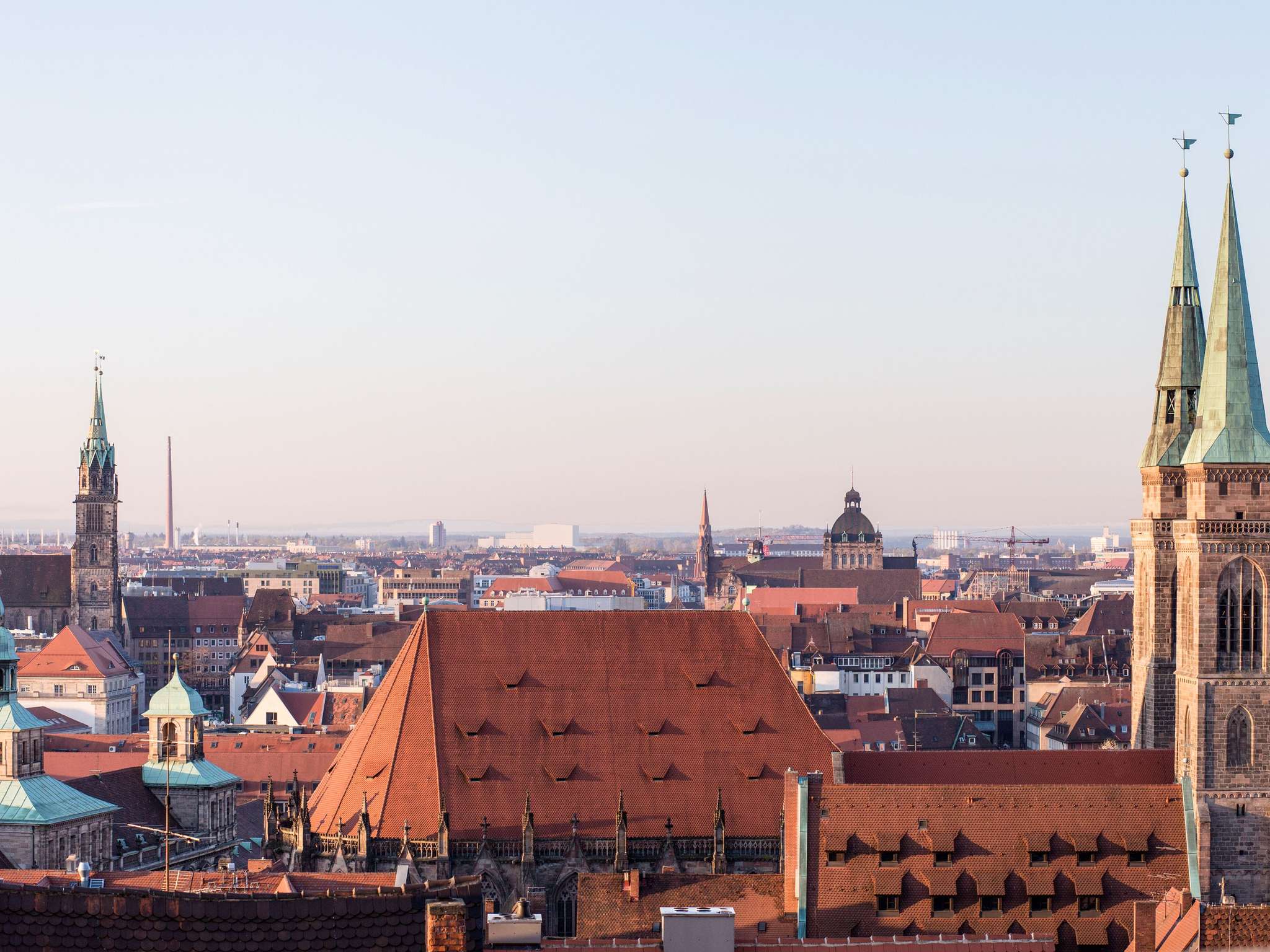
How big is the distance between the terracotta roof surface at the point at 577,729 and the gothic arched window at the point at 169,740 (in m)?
25.6

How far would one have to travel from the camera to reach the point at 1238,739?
65.7 metres

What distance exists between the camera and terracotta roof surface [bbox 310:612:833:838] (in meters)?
70.3

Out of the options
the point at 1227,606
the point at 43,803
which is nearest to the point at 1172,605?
the point at 1227,606

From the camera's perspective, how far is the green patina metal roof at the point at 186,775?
311 ft

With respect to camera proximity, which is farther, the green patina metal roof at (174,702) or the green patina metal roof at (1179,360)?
the green patina metal roof at (174,702)

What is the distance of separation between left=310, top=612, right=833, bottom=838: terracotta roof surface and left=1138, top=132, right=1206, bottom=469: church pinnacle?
56.8 feet

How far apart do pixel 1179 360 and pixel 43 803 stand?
49952mm

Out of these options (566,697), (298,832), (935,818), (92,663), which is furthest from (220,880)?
(92,663)

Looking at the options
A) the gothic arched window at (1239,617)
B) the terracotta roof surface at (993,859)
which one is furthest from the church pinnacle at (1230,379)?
the terracotta roof surface at (993,859)

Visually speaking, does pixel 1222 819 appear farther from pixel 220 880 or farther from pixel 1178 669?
pixel 220 880

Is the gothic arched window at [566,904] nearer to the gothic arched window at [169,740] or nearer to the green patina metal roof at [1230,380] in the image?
the green patina metal roof at [1230,380]

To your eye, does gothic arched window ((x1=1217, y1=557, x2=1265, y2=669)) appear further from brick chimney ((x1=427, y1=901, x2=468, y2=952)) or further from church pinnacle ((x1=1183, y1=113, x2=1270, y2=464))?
brick chimney ((x1=427, y1=901, x2=468, y2=952))

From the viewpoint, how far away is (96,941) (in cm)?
3166

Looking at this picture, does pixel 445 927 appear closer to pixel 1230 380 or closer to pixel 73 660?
pixel 1230 380
